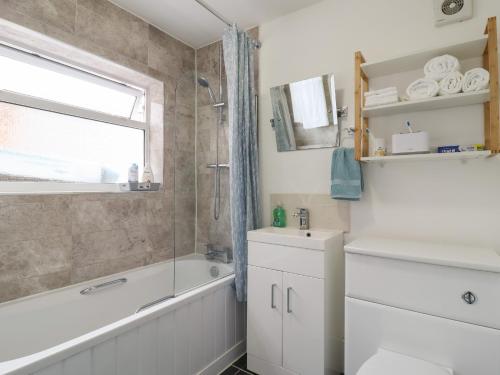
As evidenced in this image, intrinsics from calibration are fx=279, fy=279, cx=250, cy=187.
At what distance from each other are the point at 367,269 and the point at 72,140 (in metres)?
2.17

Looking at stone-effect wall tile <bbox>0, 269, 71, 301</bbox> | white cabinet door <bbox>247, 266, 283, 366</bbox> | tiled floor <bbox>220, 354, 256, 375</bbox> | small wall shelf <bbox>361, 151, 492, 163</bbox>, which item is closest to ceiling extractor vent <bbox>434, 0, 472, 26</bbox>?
small wall shelf <bbox>361, 151, 492, 163</bbox>

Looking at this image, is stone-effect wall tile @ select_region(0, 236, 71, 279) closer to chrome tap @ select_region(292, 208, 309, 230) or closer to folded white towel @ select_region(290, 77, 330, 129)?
chrome tap @ select_region(292, 208, 309, 230)

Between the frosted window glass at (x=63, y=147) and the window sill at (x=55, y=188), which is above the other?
the frosted window glass at (x=63, y=147)

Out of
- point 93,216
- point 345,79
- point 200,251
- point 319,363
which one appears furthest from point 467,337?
point 93,216

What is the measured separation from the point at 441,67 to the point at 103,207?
91.2 inches

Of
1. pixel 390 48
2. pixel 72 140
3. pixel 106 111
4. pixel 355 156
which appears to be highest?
pixel 390 48

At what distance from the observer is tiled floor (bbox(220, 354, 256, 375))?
1.85 m

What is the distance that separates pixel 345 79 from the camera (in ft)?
6.36

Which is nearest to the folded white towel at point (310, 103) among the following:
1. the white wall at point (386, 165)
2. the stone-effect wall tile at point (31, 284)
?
the white wall at point (386, 165)

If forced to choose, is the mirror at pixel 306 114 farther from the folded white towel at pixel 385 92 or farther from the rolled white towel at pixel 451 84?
the rolled white towel at pixel 451 84

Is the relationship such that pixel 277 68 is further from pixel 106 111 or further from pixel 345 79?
pixel 106 111

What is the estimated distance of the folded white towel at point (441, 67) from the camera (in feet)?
4.66

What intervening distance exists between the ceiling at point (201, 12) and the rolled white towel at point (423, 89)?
42.1 inches

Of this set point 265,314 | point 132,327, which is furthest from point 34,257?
point 265,314
